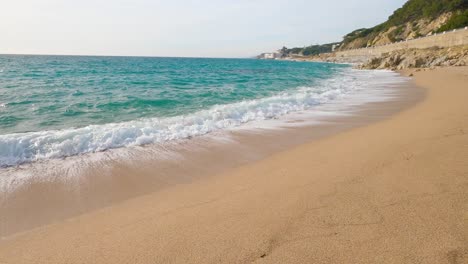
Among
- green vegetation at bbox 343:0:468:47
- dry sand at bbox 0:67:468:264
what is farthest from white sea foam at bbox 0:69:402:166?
green vegetation at bbox 343:0:468:47

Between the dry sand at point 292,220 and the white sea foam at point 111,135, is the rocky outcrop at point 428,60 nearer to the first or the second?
the white sea foam at point 111,135

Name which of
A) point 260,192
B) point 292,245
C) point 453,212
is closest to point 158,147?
point 260,192

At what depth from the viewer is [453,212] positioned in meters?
2.52

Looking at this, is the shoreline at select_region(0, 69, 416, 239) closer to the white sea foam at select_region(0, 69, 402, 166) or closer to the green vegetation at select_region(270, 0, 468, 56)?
the white sea foam at select_region(0, 69, 402, 166)

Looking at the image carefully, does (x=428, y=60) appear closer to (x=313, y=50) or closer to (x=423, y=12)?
(x=423, y=12)

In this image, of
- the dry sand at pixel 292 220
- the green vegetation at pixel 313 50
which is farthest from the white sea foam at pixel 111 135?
the green vegetation at pixel 313 50

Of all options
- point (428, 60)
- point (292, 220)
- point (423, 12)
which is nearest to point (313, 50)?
point (423, 12)

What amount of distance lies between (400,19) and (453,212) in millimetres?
102365

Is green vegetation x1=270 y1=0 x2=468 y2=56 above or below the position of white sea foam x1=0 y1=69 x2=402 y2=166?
above

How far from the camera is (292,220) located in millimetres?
2615

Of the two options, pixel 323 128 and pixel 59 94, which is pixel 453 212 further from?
pixel 59 94

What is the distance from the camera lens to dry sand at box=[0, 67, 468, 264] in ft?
7.12

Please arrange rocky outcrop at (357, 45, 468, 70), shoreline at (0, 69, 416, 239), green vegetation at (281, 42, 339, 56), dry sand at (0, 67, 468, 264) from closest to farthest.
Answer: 1. dry sand at (0, 67, 468, 264)
2. shoreline at (0, 69, 416, 239)
3. rocky outcrop at (357, 45, 468, 70)
4. green vegetation at (281, 42, 339, 56)

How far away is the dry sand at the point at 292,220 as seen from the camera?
2.17 metres
